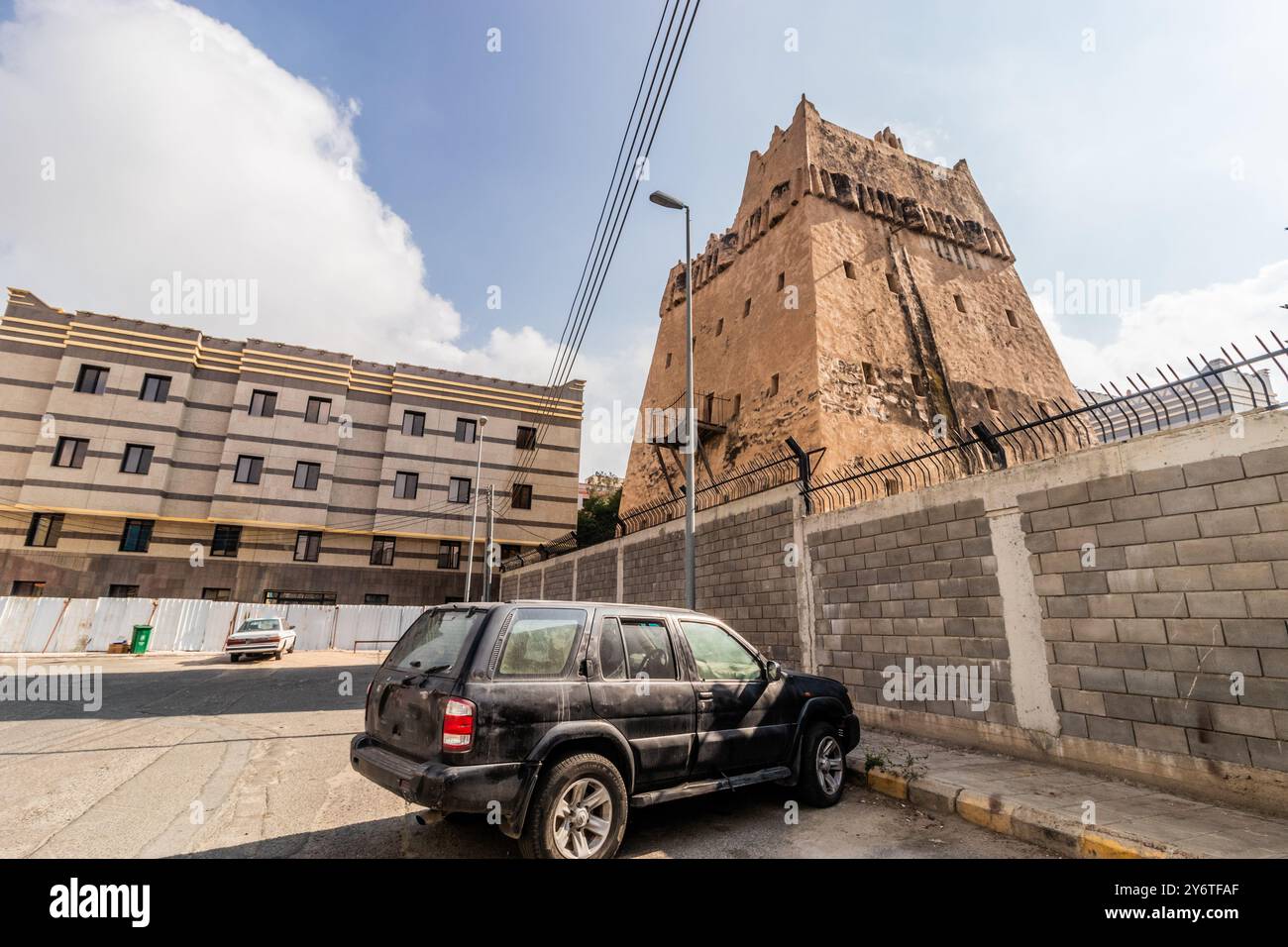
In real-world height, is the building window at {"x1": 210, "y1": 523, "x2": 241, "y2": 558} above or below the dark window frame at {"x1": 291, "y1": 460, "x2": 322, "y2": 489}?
below

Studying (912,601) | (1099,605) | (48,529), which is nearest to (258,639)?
(48,529)

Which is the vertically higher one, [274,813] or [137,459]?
[137,459]

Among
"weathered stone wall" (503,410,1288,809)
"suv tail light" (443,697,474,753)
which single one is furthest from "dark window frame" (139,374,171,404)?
"suv tail light" (443,697,474,753)

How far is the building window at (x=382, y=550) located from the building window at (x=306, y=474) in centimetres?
409

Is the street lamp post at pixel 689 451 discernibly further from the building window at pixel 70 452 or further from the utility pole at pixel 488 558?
the building window at pixel 70 452

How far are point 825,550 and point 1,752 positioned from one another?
10710mm

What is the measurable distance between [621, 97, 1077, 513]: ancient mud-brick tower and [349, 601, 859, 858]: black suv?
11.2 m

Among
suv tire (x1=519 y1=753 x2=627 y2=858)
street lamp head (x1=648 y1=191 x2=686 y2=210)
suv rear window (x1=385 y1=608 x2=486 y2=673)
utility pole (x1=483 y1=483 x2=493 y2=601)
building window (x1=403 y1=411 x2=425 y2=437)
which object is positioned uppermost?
building window (x1=403 y1=411 x2=425 y2=437)

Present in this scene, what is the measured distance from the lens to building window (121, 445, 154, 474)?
26703 millimetres

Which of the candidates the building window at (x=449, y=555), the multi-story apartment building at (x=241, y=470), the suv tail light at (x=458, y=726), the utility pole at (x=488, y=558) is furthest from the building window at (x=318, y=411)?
the suv tail light at (x=458, y=726)

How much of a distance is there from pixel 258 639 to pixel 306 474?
1246 centimetres

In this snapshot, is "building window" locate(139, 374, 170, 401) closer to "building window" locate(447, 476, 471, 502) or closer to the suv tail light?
"building window" locate(447, 476, 471, 502)

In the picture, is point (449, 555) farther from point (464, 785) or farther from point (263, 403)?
point (464, 785)

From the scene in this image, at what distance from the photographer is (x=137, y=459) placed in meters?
27.0
